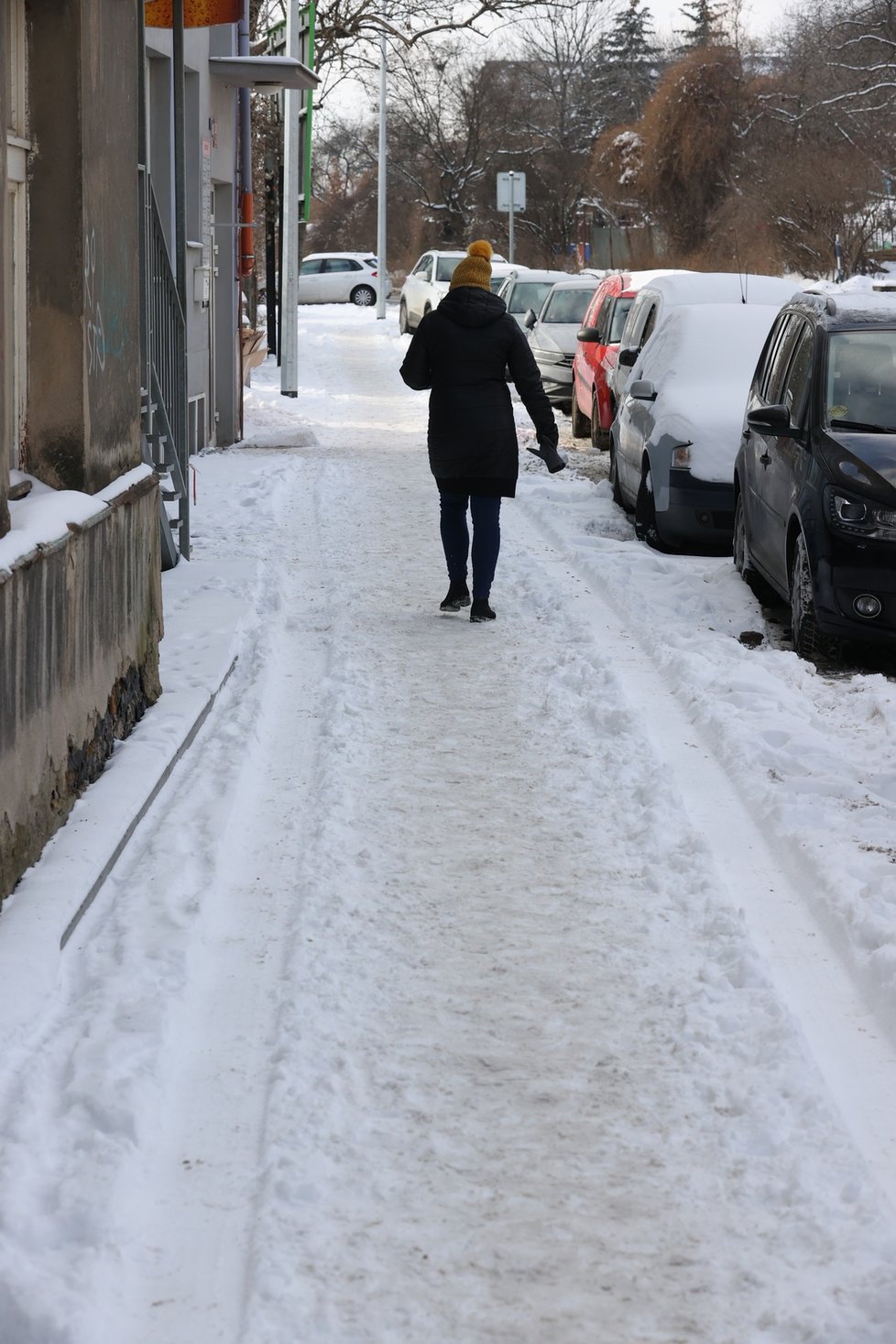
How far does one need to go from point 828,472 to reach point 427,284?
24792 mm

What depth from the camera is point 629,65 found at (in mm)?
71750

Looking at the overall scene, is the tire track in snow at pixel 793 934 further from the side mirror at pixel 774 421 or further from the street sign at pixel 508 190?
the street sign at pixel 508 190

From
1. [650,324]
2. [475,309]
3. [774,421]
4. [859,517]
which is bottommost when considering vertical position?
[859,517]

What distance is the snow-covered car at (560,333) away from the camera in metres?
20.6

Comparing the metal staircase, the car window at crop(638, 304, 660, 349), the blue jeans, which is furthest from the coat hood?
the car window at crop(638, 304, 660, 349)

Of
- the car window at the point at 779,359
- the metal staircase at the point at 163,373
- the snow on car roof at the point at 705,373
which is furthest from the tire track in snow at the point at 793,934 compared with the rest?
the snow on car roof at the point at 705,373

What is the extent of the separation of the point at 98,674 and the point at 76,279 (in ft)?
4.42

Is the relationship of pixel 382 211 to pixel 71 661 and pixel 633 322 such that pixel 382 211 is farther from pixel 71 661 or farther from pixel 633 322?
pixel 71 661

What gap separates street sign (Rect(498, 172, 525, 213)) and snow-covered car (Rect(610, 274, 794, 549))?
24238 millimetres

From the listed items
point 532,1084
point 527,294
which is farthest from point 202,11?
point 527,294

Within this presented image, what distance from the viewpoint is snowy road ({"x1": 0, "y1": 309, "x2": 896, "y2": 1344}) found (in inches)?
123

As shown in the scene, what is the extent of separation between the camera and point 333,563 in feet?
34.5

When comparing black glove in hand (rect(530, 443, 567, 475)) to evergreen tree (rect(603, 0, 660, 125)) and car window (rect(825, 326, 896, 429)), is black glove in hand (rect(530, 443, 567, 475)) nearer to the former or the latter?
car window (rect(825, 326, 896, 429))

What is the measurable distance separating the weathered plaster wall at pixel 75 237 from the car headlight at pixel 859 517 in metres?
3.21
